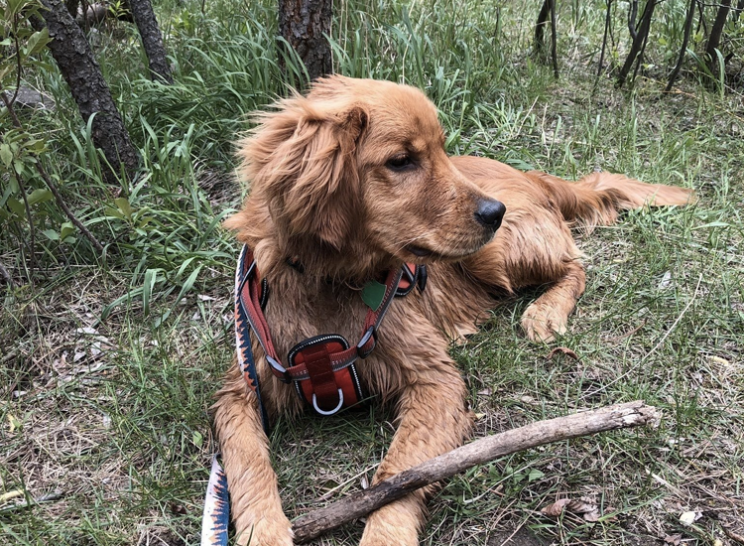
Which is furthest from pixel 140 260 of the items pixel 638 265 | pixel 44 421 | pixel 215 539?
pixel 638 265

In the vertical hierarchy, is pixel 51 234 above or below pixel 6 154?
below

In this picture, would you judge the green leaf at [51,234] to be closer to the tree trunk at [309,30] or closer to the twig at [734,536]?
the tree trunk at [309,30]

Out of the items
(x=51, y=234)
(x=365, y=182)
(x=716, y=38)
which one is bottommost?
(x=51, y=234)

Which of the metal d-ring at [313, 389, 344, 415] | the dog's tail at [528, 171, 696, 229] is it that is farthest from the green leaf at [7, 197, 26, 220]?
the dog's tail at [528, 171, 696, 229]

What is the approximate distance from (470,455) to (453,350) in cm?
100

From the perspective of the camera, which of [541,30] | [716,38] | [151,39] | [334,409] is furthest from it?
[541,30]

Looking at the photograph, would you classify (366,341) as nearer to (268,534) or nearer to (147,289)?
(268,534)

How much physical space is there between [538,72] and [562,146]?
0.96 metres

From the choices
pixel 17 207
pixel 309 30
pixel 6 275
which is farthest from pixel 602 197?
pixel 6 275

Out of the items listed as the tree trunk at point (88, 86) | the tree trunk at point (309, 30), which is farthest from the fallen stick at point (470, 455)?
the tree trunk at point (309, 30)

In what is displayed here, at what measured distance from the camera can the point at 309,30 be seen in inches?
172

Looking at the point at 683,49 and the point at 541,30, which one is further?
the point at 541,30

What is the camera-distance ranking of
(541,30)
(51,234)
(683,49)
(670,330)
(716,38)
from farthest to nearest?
(541,30)
(716,38)
(683,49)
(51,234)
(670,330)

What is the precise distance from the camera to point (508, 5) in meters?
6.09
